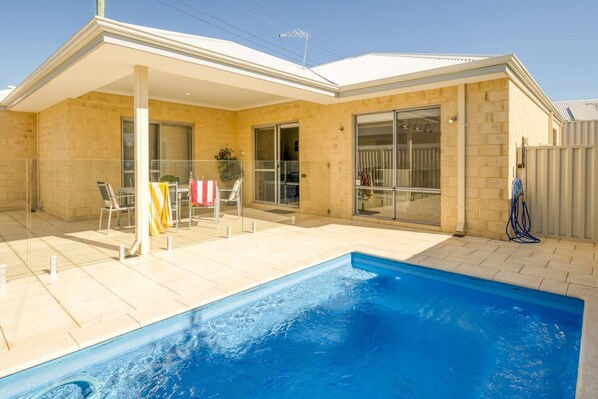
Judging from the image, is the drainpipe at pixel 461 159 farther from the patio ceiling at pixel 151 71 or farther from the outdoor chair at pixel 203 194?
the outdoor chair at pixel 203 194

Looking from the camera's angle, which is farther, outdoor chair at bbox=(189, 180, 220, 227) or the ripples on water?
outdoor chair at bbox=(189, 180, 220, 227)

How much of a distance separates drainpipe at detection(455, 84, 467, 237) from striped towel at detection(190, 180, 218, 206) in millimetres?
4853

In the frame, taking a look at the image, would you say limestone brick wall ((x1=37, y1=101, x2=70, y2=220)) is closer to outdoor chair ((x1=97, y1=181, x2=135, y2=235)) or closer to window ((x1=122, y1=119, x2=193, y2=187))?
outdoor chair ((x1=97, y1=181, x2=135, y2=235))

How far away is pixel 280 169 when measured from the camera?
955 centimetres

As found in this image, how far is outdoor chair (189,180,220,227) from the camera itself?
7.34m

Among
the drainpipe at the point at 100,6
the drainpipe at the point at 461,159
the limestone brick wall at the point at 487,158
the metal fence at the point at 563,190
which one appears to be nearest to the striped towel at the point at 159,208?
the drainpipe at the point at 461,159

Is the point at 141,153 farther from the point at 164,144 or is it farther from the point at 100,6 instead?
the point at 100,6

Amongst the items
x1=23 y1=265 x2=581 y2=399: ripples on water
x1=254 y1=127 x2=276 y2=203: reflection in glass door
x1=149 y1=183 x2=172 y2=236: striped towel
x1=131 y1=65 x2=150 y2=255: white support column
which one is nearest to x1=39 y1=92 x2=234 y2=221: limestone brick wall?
x1=149 y1=183 x2=172 y2=236: striped towel

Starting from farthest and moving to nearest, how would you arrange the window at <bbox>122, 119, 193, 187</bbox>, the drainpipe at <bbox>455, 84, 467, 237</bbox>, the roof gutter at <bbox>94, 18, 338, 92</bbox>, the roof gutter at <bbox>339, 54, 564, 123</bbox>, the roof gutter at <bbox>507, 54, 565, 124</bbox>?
the window at <bbox>122, 119, 193, 187</bbox> < the drainpipe at <bbox>455, 84, 467, 237</bbox> < the roof gutter at <bbox>507, 54, 565, 124</bbox> < the roof gutter at <bbox>339, 54, 564, 123</bbox> < the roof gutter at <bbox>94, 18, 338, 92</bbox>

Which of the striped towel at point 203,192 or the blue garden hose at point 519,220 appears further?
the striped towel at point 203,192

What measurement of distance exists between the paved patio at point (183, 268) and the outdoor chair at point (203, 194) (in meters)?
0.51

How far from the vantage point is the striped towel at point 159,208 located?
614 centimetres

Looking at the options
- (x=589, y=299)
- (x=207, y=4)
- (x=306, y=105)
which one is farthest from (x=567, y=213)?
(x=207, y=4)

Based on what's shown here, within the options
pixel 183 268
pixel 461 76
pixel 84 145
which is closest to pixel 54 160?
pixel 84 145
